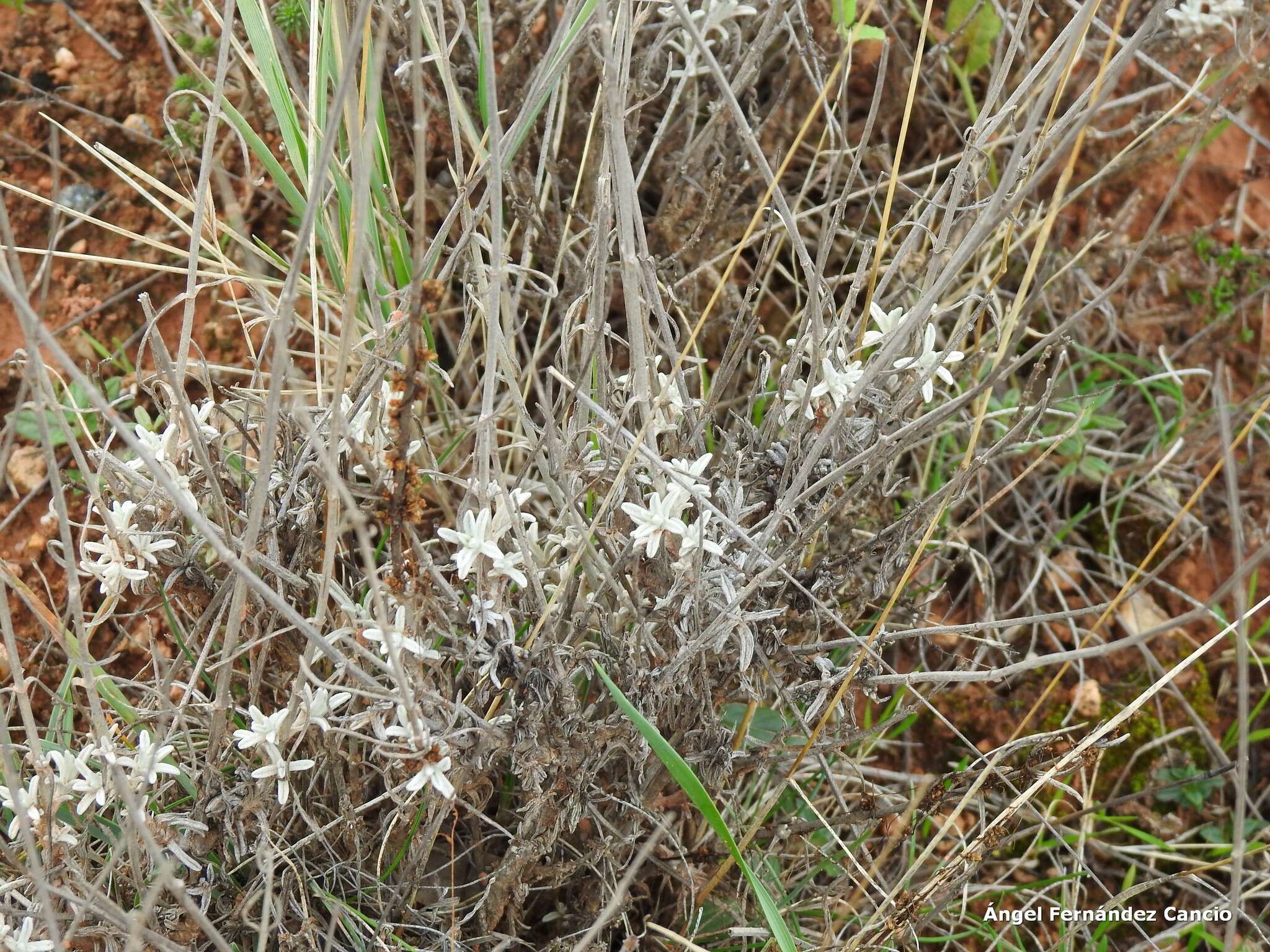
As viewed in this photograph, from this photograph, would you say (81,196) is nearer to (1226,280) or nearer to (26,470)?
(26,470)

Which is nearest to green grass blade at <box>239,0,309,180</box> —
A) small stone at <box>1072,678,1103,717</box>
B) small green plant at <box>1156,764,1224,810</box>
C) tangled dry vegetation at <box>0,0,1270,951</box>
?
tangled dry vegetation at <box>0,0,1270,951</box>

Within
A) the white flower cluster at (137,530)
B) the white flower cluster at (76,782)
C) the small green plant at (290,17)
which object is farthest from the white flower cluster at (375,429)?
the small green plant at (290,17)

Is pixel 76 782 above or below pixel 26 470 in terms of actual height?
above

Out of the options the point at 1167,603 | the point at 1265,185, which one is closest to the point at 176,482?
the point at 1167,603

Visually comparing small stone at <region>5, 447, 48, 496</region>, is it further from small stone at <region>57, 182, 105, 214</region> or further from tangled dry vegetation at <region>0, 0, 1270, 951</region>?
small stone at <region>57, 182, 105, 214</region>

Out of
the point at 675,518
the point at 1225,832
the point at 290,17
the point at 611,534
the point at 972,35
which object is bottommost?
the point at 1225,832

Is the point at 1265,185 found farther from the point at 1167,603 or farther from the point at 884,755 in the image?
the point at 884,755

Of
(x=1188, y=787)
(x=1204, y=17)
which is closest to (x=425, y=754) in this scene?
(x=1188, y=787)
